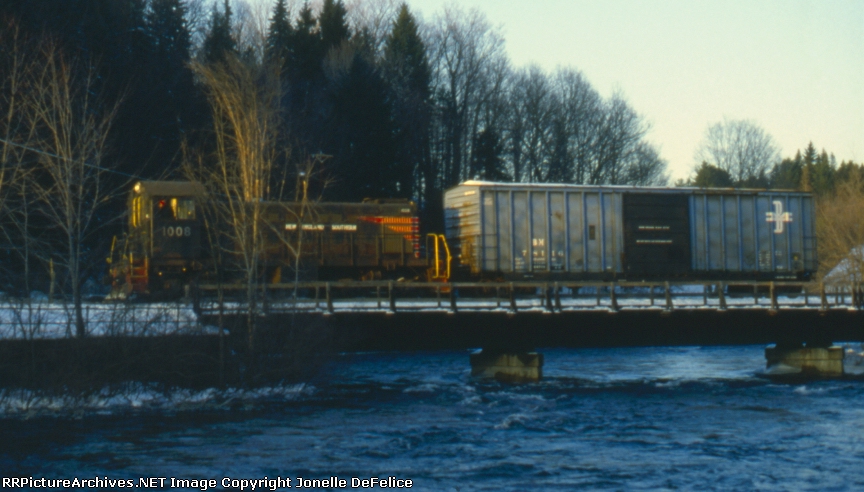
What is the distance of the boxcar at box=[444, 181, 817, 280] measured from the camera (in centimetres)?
3092

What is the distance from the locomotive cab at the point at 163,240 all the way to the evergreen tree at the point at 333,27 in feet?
121

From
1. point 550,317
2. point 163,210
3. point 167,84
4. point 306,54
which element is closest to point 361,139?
point 167,84

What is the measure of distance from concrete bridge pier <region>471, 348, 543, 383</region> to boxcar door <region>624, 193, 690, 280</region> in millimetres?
6277

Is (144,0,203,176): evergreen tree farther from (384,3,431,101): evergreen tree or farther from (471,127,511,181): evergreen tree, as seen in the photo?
(471,127,511,181): evergreen tree

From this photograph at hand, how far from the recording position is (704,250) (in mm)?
32781

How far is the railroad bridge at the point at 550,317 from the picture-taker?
2458cm

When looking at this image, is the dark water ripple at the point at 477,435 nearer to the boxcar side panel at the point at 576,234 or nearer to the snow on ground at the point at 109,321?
the snow on ground at the point at 109,321

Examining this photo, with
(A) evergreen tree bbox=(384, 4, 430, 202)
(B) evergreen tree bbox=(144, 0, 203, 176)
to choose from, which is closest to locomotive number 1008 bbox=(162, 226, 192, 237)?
(B) evergreen tree bbox=(144, 0, 203, 176)

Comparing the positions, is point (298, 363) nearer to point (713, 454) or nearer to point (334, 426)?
point (334, 426)

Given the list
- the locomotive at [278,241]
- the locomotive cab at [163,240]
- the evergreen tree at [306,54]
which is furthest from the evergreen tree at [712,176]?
the locomotive cab at [163,240]

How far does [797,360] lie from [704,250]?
5.05 meters

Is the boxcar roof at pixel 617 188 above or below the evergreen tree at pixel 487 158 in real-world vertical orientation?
below

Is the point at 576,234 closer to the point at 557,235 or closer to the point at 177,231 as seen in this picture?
the point at 557,235

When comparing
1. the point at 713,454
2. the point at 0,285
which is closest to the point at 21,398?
the point at 0,285
